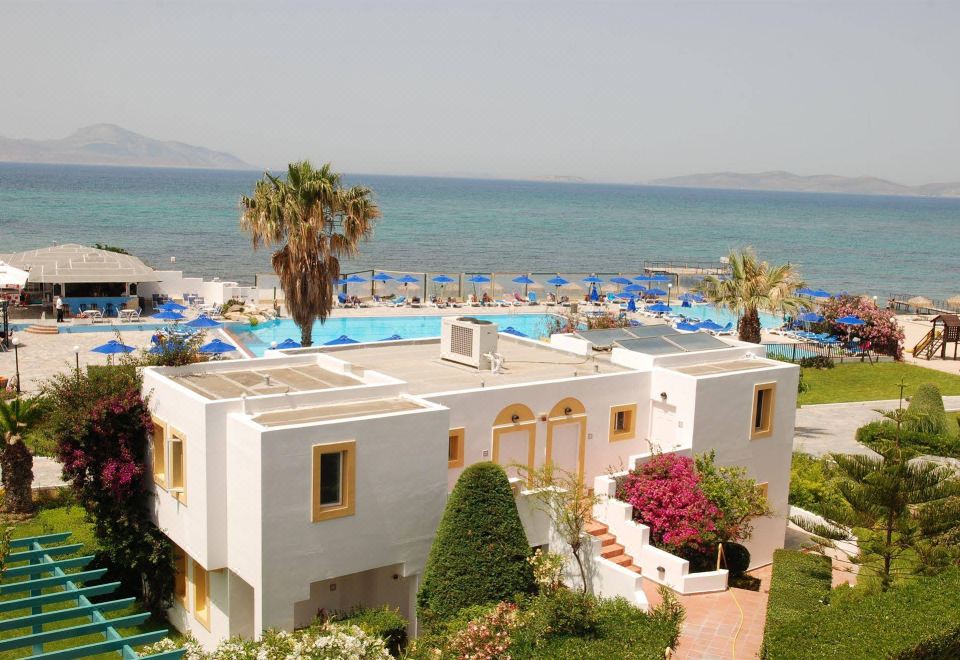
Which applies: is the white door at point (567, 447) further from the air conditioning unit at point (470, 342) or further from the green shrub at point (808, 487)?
the green shrub at point (808, 487)

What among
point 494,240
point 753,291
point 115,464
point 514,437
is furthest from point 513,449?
point 494,240

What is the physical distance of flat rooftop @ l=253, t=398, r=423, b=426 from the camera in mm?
14806

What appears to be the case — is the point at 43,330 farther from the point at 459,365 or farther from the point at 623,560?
the point at 623,560

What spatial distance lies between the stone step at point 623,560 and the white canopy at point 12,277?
35504 millimetres

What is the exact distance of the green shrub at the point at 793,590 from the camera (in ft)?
42.3

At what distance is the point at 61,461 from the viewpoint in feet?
55.2

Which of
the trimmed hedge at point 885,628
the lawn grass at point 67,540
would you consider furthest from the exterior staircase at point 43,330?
the trimmed hedge at point 885,628

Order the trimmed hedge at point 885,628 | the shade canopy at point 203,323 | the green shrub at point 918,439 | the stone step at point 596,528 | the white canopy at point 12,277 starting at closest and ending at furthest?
the trimmed hedge at point 885,628 → the stone step at point 596,528 → the green shrub at point 918,439 → the shade canopy at point 203,323 → the white canopy at point 12,277

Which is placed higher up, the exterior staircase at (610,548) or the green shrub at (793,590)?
the exterior staircase at (610,548)

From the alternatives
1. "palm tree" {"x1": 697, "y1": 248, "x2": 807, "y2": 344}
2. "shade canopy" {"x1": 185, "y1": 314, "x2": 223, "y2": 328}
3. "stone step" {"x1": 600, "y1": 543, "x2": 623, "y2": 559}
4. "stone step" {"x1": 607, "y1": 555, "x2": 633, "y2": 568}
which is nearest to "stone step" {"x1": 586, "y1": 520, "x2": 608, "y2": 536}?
"stone step" {"x1": 600, "y1": 543, "x2": 623, "y2": 559}

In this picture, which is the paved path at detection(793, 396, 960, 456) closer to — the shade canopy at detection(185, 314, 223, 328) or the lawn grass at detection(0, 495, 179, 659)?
the lawn grass at detection(0, 495, 179, 659)

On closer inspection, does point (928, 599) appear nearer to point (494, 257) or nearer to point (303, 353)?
point (303, 353)

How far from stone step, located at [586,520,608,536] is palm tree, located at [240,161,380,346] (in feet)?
40.0

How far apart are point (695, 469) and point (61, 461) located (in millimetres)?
11862
